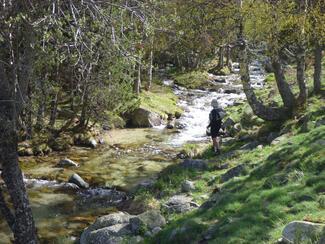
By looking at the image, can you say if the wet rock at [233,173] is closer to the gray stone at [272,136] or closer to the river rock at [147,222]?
the river rock at [147,222]

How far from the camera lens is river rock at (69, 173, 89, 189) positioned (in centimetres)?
2084

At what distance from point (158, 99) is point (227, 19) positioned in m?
19.3

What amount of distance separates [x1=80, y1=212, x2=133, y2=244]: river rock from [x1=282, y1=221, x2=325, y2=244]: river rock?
216 inches

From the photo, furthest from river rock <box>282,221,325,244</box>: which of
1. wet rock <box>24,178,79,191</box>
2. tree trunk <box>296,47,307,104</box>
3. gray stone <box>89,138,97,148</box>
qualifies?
gray stone <box>89,138,97,148</box>

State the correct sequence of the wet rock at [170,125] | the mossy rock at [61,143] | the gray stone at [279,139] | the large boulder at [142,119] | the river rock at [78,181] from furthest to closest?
1. the large boulder at [142,119]
2. the wet rock at [170,125]
3. the mossy rock at [61,143]
4. the river rock at [78,181]
5. the gray stone at [279,139]

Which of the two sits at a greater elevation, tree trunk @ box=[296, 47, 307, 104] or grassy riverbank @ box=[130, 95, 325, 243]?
tree trunk @ box=[296, 47, 307, 104]

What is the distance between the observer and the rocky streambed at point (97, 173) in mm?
17109

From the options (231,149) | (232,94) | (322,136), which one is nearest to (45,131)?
(231,149)

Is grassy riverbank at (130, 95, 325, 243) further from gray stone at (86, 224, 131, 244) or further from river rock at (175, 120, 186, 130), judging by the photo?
river rock at (175, 120, 186, 130)

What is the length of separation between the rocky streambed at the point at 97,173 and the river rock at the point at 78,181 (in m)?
0.19

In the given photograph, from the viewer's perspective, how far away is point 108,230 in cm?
1370

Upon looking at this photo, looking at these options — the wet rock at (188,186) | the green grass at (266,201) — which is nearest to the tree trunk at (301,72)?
the green grass at (266,201)

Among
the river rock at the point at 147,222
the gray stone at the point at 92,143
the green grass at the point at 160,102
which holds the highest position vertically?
the green grass at the point at 160,102

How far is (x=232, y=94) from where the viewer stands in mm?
47344
